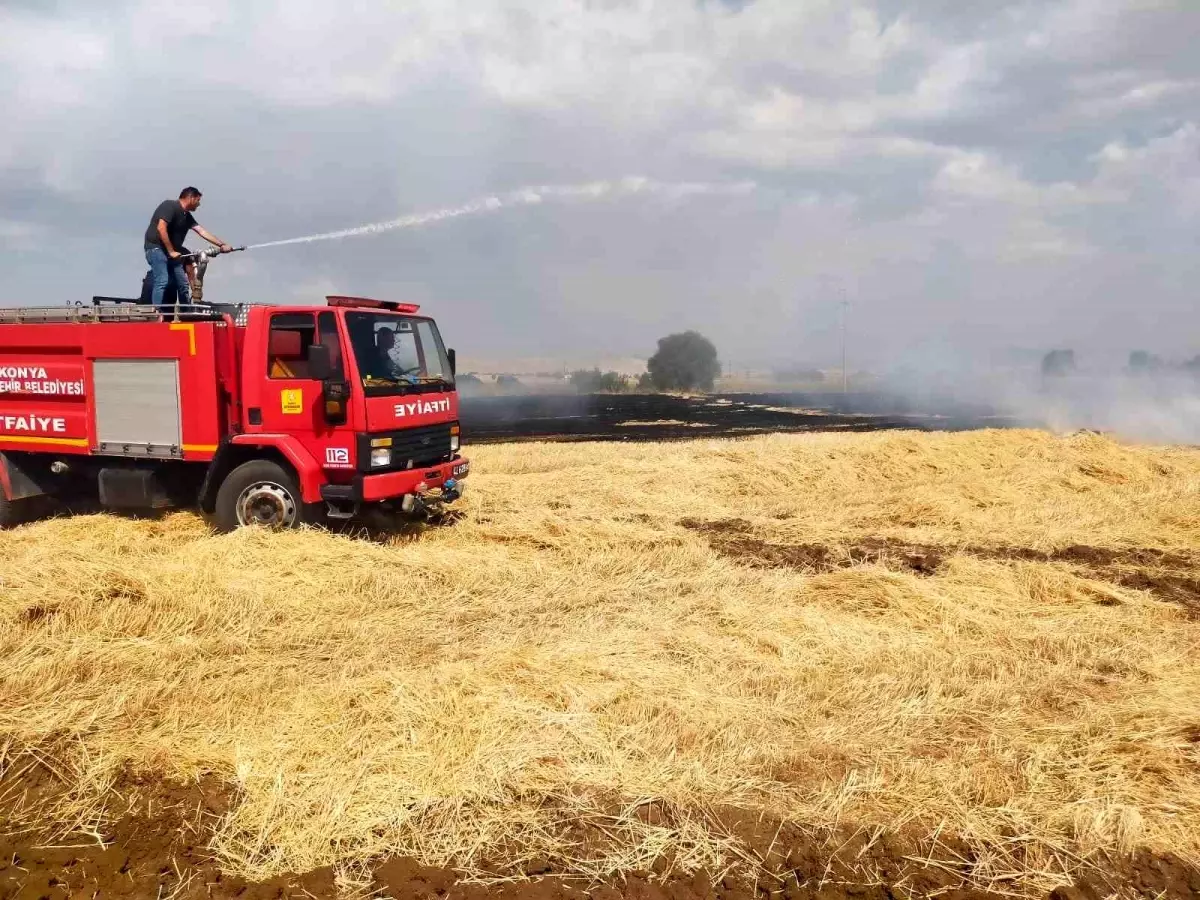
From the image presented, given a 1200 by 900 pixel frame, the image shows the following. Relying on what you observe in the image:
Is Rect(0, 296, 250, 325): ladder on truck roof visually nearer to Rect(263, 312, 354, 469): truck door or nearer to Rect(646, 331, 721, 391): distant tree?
Rect(263, 312, 354, 469): truck door

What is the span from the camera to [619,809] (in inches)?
163

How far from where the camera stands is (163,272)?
10.1m

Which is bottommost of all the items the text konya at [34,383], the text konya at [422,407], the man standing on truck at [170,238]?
the text konya at [422,407]

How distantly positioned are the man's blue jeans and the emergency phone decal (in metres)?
2.37

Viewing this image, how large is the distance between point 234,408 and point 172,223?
104 inches

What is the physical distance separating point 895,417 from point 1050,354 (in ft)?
56.5

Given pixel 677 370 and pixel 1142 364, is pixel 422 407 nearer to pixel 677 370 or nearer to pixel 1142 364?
pixel 1142 364

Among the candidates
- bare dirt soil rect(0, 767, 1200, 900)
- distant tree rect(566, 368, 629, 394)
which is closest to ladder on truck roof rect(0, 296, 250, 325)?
bare dirt soil rect(0, 767, 1200, 900)

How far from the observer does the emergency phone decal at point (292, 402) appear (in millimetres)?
9000

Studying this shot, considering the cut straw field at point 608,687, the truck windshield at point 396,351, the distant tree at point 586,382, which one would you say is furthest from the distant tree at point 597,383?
the cut straw field at point 608,687

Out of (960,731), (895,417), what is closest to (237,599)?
(960,731)

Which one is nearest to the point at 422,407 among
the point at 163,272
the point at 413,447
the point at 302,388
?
the point at 413,447

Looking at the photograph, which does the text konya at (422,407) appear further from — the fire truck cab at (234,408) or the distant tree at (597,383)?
the distant tree at (597,383)

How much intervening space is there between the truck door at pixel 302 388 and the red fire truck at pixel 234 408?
0.02m
